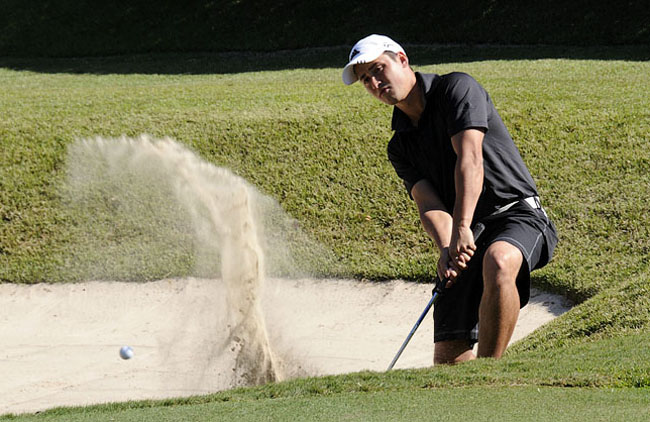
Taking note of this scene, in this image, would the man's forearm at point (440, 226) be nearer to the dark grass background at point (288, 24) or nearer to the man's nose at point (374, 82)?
the man's nose at point (374, 82)

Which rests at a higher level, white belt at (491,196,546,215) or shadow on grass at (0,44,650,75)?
white belt at (491,196,546,215)

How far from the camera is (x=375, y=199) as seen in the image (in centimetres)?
783

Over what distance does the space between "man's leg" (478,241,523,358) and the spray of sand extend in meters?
2.66

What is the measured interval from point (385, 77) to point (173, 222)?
4597 mm

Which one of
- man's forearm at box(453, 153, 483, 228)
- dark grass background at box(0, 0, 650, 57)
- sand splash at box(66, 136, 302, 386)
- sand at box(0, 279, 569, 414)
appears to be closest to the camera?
man's forearm at box(453, 153, 483, 228)

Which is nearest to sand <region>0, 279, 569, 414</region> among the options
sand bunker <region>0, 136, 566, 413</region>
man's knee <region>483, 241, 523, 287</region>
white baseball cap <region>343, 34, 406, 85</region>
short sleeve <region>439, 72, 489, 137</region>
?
sand bunker <region>0, 136, 566, 413</region>

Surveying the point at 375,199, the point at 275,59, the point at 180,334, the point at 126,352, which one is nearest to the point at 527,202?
the point at 126,352

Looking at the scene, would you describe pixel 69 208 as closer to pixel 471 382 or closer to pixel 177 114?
pixel 177 114

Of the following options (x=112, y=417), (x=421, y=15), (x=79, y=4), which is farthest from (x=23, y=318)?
A: (x=79, y=4)

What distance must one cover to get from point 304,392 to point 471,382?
757 mm

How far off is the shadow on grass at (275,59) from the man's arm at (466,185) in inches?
409

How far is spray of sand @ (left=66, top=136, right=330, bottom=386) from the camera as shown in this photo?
6590 mm

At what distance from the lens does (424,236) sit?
7344 millimetres

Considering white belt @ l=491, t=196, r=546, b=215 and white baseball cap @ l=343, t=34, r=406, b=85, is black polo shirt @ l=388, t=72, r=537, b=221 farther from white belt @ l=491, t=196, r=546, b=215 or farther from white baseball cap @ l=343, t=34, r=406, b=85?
white baseball cap @ l=343, t=34, r=406, b=85
